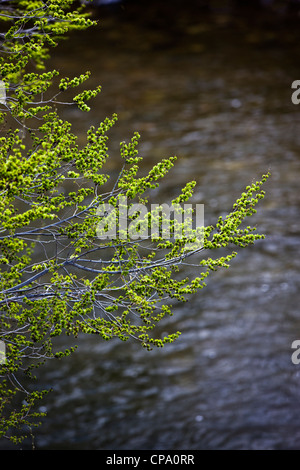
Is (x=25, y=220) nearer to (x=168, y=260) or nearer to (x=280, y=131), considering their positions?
(x=168, y=260)

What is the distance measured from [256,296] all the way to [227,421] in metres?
2.69

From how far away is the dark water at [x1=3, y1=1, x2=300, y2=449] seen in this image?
280 inches

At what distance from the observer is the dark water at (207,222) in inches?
280

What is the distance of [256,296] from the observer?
9.28 metres

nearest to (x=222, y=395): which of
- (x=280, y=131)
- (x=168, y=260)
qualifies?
(x=168, y=260)

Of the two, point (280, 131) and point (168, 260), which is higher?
point (280, 131)

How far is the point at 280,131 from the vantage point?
47.5 ft

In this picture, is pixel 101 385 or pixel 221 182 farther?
pixel 221 182

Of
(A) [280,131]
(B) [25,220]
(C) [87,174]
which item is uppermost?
(A) [280,131]

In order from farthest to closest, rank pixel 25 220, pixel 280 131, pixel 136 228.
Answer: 1. pixel 280 131
2. pixel 136 228
3. pixel 25 220

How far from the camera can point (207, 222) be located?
11148 millimetres
